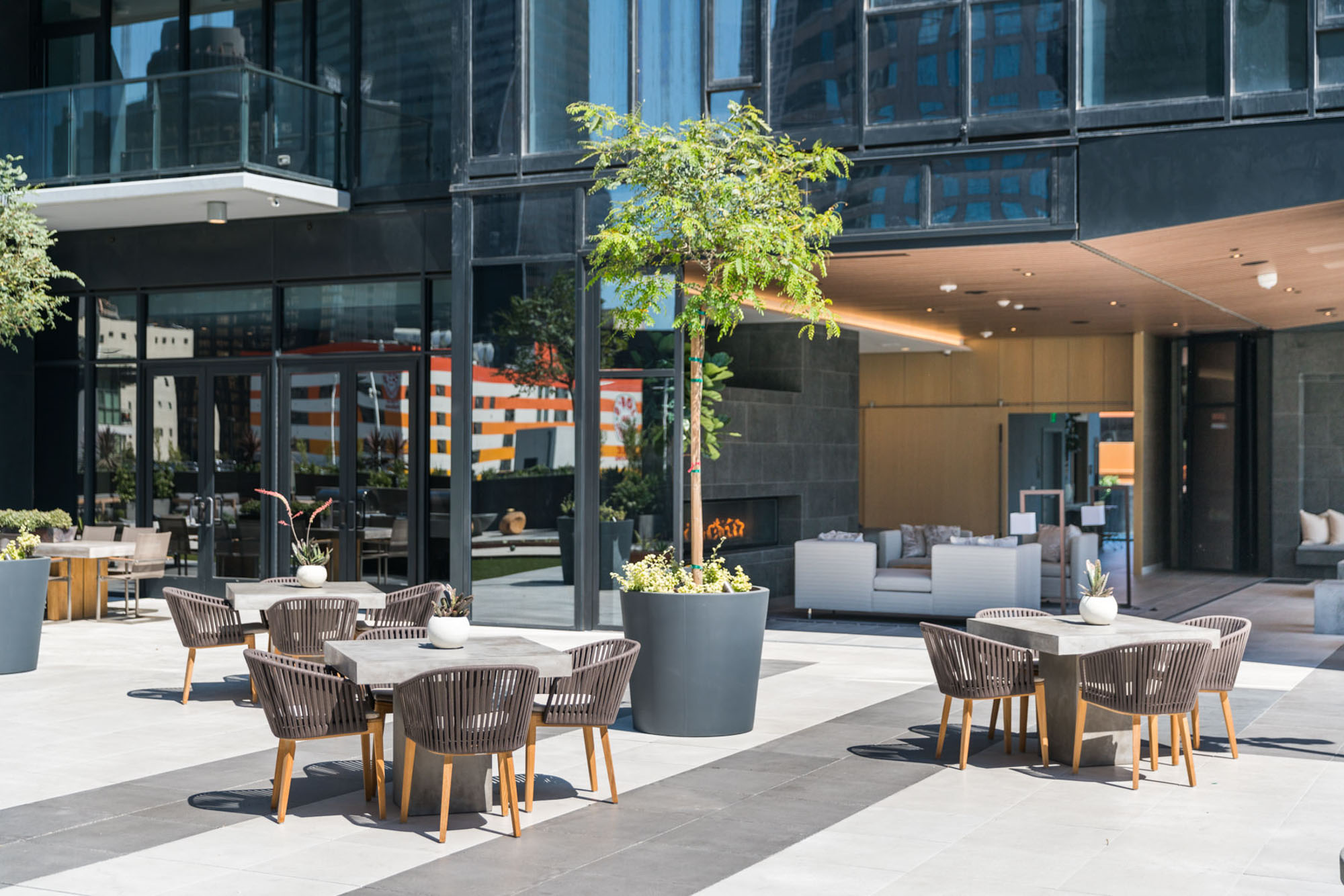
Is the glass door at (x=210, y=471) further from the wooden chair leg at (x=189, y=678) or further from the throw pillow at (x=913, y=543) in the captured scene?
the throw pillow at (x=913, y=543)

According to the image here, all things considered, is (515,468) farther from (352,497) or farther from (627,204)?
(627,204)

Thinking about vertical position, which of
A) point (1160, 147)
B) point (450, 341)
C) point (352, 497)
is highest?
point (1160, 147)

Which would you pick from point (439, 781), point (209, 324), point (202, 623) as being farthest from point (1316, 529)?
point (439, 781)

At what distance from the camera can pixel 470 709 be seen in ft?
18.8

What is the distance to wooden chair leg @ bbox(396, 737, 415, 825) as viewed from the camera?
5.95 meters

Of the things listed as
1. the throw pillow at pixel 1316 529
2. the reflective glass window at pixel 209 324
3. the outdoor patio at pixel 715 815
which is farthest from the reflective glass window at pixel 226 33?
the throw pillow at pixel 1316 529

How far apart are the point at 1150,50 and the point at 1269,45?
2.78 ft

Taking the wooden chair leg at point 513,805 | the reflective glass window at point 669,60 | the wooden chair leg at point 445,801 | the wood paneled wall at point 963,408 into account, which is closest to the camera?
A: the wooden chair leg at point 445,801

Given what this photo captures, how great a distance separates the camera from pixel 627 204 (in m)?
8.48

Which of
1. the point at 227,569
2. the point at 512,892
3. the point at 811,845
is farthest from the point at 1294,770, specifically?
the point at 227,569

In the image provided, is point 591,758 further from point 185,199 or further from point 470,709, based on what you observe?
point 185,199

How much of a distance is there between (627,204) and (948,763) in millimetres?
3755

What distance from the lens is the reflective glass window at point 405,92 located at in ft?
47.5

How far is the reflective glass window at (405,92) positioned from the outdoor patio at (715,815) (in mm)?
6969
